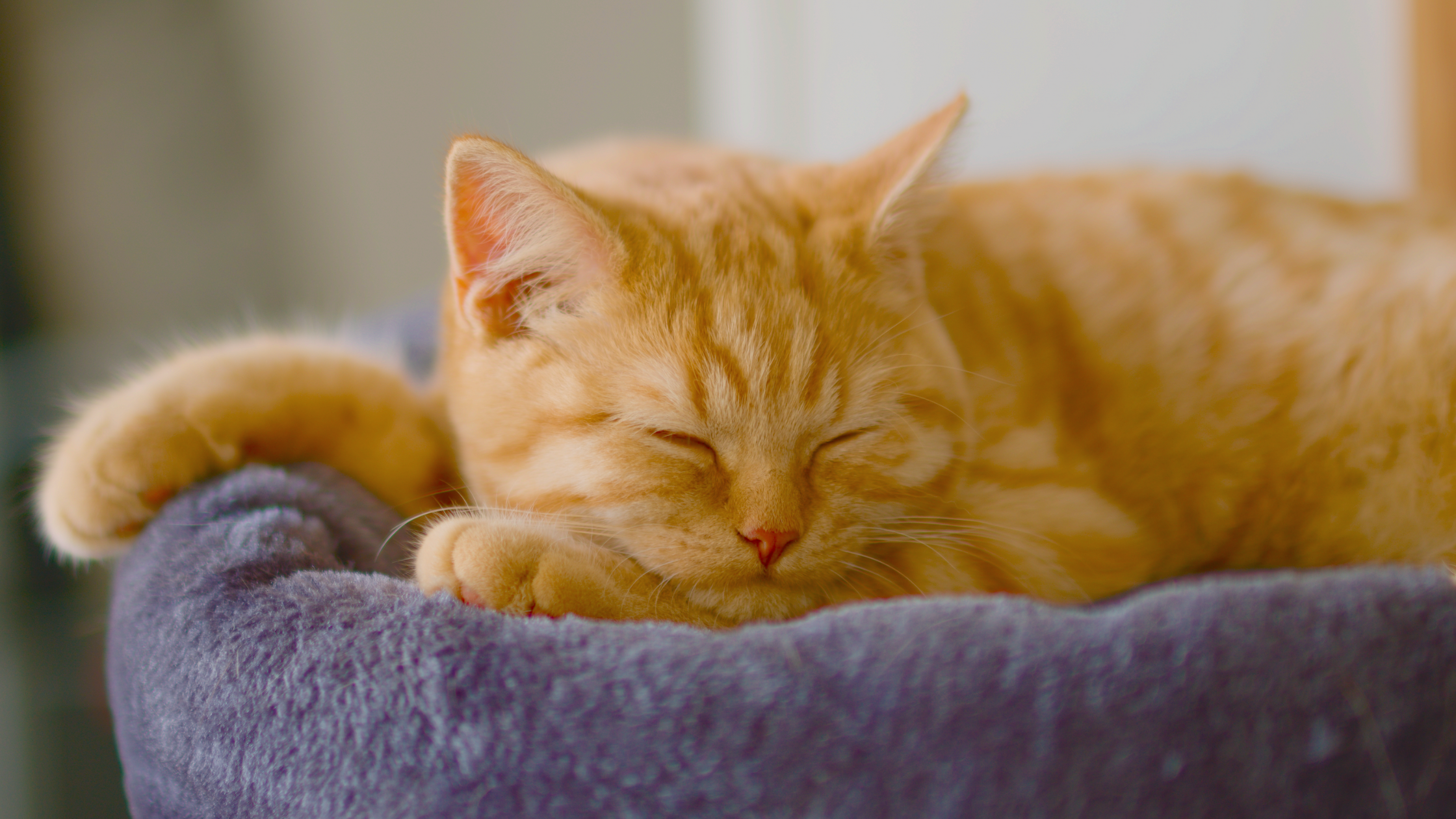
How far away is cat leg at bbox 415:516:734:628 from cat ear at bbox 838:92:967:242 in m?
0.48

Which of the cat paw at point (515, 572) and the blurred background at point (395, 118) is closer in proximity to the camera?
the cat paw at point (515, 572)

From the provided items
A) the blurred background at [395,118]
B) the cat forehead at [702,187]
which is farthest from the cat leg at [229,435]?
the blurred background at [395,118]

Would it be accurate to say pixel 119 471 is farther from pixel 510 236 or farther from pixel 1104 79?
pixel 1104 79

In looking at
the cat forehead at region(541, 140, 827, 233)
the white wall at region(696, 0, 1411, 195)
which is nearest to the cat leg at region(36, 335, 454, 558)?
the cat forehead at region(541, 140, 827, 233)

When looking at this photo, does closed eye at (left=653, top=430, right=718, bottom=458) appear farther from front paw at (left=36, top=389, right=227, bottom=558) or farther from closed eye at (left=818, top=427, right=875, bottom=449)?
front paw at (left=36, top=389, right=227, bottom=558)

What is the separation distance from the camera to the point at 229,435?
1.12 meters

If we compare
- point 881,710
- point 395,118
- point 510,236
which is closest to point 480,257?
point 510,236

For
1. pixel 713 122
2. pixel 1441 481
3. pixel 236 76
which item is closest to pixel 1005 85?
pixel 713 122

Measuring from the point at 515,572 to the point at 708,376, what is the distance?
273 millimetres

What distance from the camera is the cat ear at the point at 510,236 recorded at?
36.3 inches

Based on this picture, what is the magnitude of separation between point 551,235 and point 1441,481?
115cm

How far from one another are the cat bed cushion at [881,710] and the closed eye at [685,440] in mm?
202

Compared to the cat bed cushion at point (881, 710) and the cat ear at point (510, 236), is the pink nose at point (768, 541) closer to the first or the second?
the cat bed cushion at point (881, 710)

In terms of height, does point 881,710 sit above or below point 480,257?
below
